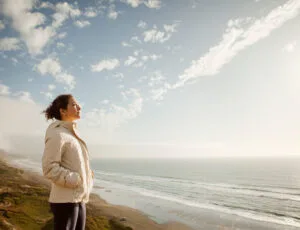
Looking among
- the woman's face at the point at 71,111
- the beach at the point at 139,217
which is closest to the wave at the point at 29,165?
the beach at the point at 139,217

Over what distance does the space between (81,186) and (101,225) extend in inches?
718

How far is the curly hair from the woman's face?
4 centimetres

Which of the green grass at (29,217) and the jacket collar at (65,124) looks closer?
the jacket collar at (65,124)

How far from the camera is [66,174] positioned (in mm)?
1807

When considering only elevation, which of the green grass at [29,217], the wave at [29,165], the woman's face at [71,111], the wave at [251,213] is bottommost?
the wave at [29,165]

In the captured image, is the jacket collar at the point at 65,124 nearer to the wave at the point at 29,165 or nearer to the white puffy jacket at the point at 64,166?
the white puffy jacket at the point at 64,166

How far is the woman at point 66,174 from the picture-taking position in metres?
1.79

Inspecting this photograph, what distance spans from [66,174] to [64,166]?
0.46ft

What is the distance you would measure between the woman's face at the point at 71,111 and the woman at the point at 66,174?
153 mm

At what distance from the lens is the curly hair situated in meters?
2.24

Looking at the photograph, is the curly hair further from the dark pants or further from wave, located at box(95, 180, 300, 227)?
wave, located at box(95, 180, 300, 227)

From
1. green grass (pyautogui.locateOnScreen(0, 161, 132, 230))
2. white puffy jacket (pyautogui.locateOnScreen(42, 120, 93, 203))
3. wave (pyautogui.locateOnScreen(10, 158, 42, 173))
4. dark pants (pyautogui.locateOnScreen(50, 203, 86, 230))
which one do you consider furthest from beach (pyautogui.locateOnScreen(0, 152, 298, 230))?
wave (pyautogui.locateOnScreen(10, 158, 42, 173))

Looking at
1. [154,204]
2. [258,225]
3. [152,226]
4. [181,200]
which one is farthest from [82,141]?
[181,200]

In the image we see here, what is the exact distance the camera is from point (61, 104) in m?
2.24
